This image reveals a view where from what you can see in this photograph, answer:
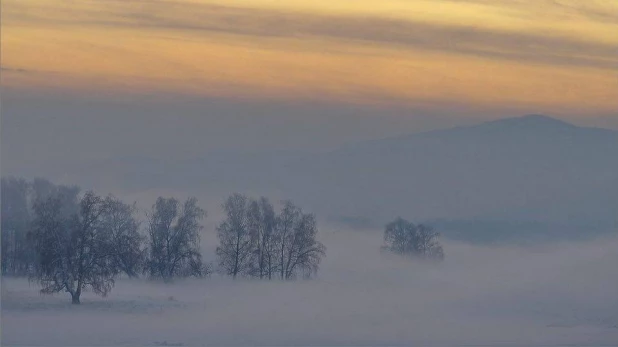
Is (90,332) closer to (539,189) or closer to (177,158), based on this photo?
(177,158)

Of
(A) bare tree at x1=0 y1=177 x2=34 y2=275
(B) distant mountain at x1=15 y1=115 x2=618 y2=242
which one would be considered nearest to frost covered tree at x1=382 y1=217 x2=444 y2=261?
(B) distant mountain at x1=15 y1=115 x2=618 y2=242

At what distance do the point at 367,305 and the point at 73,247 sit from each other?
10.1 ft

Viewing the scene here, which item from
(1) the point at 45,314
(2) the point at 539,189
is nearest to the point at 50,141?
(1) the point at 45,314

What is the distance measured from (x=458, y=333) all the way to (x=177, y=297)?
2.88 metres

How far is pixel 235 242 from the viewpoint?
37.1 ft

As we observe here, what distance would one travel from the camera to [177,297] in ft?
36.2

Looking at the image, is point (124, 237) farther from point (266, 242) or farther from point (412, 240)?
point (412, 240)

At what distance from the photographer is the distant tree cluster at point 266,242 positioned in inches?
442

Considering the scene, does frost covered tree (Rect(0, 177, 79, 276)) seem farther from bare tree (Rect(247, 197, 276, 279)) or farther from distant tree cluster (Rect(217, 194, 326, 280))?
bare tree (Rect(247, 197, 276, 279))

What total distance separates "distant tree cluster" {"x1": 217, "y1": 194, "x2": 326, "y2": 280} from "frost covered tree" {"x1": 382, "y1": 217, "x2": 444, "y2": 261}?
0.74 m

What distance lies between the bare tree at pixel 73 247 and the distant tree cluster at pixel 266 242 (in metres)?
1.15

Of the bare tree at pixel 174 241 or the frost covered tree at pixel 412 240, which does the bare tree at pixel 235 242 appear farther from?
the frost covered tree at pixel 412 240

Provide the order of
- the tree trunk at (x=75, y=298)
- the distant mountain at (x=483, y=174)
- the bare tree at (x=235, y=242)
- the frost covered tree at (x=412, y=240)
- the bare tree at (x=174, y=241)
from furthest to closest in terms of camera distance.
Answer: the distant mountain at (x=483, y=174) → the frost covered tree at (x=412, y=240) → the bare tree at (x=235, y=242) → the bare tree at (x=174, y=241) → the tree trunk at (x=75, y=298)

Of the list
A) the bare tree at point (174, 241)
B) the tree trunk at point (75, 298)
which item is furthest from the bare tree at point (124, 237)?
the tree trunk at point (75, 298)
